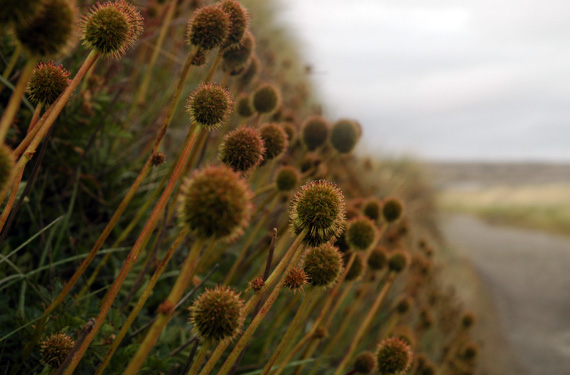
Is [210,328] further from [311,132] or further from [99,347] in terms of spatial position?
[311,132]

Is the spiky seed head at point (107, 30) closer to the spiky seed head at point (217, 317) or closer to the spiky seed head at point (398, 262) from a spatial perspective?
the spiky seed head at point (217, 317)

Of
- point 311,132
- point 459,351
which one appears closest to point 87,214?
point 311,132

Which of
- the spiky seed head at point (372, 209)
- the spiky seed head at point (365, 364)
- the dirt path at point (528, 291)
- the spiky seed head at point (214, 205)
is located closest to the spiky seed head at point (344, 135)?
the spiky seed head at point (372, 209)

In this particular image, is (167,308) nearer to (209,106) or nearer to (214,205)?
(214,205)

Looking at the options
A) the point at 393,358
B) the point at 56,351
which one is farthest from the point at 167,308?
the point at 393,358

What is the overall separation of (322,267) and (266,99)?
92 centimetres

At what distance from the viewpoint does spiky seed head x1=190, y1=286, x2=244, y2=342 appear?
3.14 feet

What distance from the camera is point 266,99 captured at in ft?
6.47

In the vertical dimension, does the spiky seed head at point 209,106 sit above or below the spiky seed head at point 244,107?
below

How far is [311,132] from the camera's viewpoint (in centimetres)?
227

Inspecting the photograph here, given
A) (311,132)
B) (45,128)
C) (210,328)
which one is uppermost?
(311,132)

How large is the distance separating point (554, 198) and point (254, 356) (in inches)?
629

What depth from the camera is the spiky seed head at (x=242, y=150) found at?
4.16 ft

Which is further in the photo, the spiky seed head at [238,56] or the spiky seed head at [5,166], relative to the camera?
the spiky seed head at [238,56]
